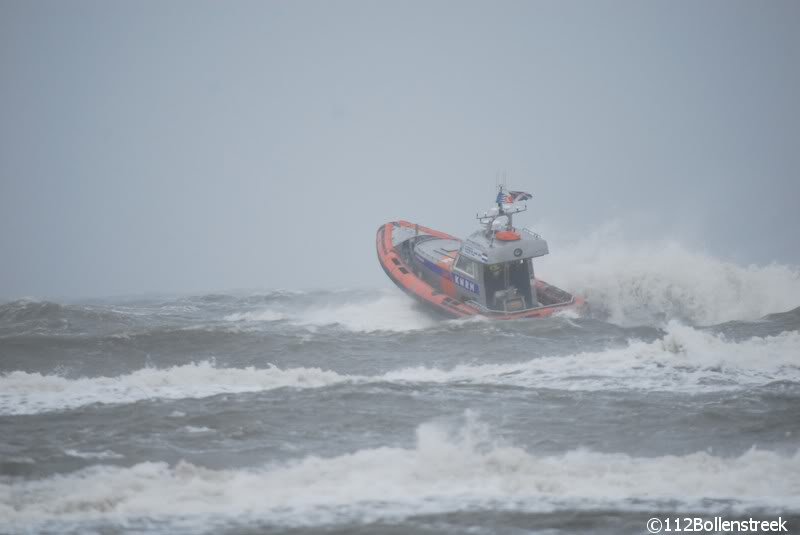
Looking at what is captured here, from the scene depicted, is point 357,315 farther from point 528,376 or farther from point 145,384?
point 145,384

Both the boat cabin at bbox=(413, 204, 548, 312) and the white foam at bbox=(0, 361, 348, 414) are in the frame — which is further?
the boat cabin at bbox=(413, 204, 548, 312)

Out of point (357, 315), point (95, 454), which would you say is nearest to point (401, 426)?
point (95, 454)

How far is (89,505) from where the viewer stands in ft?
26.0

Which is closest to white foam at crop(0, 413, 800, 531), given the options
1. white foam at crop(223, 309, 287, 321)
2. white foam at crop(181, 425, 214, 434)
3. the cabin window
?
white foam at crop(181, 425, 214, 434)

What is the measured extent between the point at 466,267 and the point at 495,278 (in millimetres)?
706

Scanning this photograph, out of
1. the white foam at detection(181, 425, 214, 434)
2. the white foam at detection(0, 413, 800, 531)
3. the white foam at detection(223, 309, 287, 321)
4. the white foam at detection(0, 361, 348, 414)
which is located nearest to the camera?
the white foam at detection(0, 413, 800, 531)

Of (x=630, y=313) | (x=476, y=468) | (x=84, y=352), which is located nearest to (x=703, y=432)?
(x=476, y=468)

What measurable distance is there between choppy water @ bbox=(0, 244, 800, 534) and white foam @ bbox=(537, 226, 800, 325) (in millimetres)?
445

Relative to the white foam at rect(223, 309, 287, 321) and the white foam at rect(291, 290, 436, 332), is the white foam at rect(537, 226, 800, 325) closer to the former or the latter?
the white foam at rect(291, 290, 436, 332)

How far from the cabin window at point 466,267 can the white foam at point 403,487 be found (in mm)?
8268

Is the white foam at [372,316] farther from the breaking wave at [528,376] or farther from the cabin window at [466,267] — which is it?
the breaking wave at [528,376]

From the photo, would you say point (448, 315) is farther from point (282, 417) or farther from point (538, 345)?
point (282, 417)

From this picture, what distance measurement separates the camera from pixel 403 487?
8.43 metres

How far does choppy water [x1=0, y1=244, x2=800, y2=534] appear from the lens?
7.88 m
